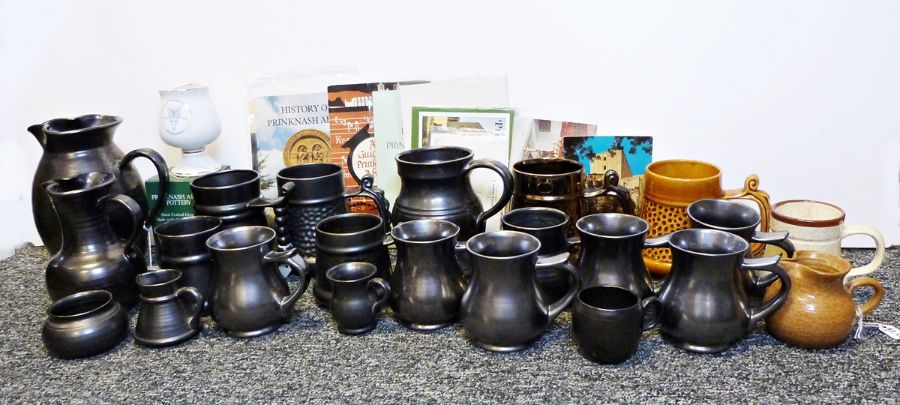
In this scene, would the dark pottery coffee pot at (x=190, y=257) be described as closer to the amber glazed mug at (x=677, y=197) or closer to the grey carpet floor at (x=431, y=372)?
the grey carpet floor at (x=431, y=372)

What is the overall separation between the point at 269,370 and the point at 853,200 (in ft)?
3.15

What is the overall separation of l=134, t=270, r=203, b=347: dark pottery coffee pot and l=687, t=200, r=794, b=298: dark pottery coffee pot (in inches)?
25.7

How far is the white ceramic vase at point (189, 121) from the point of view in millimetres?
1191

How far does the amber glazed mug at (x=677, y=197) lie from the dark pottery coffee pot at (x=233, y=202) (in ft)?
1.73

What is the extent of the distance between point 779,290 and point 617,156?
37cm

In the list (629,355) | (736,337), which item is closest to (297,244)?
(629,355)

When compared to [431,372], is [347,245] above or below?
above

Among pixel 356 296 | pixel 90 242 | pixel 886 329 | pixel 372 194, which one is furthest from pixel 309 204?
pixel 886 329

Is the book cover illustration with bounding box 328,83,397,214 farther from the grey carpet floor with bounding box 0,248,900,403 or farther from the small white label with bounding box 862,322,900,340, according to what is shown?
the small white label with bounding box 862,322,900,340

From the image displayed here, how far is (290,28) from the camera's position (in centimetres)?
126

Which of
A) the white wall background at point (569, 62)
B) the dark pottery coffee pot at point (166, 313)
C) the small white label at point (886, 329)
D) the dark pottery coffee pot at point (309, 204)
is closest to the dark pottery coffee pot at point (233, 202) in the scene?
the dark pottery coffee pot at point (309, 204)

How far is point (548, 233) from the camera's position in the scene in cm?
97

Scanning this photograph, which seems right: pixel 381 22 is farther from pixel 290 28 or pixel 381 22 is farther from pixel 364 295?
pixel 364 295

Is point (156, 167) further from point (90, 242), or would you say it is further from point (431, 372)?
point (431, 372)
